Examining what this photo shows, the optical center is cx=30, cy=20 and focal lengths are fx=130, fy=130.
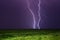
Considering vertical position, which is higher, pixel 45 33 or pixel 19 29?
pixel 19 29

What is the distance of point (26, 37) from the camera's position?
3.08 m

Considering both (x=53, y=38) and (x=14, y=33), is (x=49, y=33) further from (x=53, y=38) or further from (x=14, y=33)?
(x=14, y=33)

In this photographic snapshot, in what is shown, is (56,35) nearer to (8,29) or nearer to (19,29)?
(19,29)

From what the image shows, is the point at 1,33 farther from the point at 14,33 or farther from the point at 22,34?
the point at 22,34

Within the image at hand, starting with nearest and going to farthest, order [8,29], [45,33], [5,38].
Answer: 1. [5,38]
2. [45,33]
3. [8,29]

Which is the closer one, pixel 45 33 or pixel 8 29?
pixel 45 33

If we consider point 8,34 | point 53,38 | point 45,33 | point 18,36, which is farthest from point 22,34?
point 53,38

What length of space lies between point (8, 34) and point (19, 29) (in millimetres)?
565

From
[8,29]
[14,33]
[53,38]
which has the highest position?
[8,29]

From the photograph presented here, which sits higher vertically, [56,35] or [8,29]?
[8,29]

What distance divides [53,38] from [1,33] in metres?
1.27

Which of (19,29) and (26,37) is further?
(19,29)

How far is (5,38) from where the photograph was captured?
300cm

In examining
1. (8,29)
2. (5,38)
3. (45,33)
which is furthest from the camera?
(8,29)
